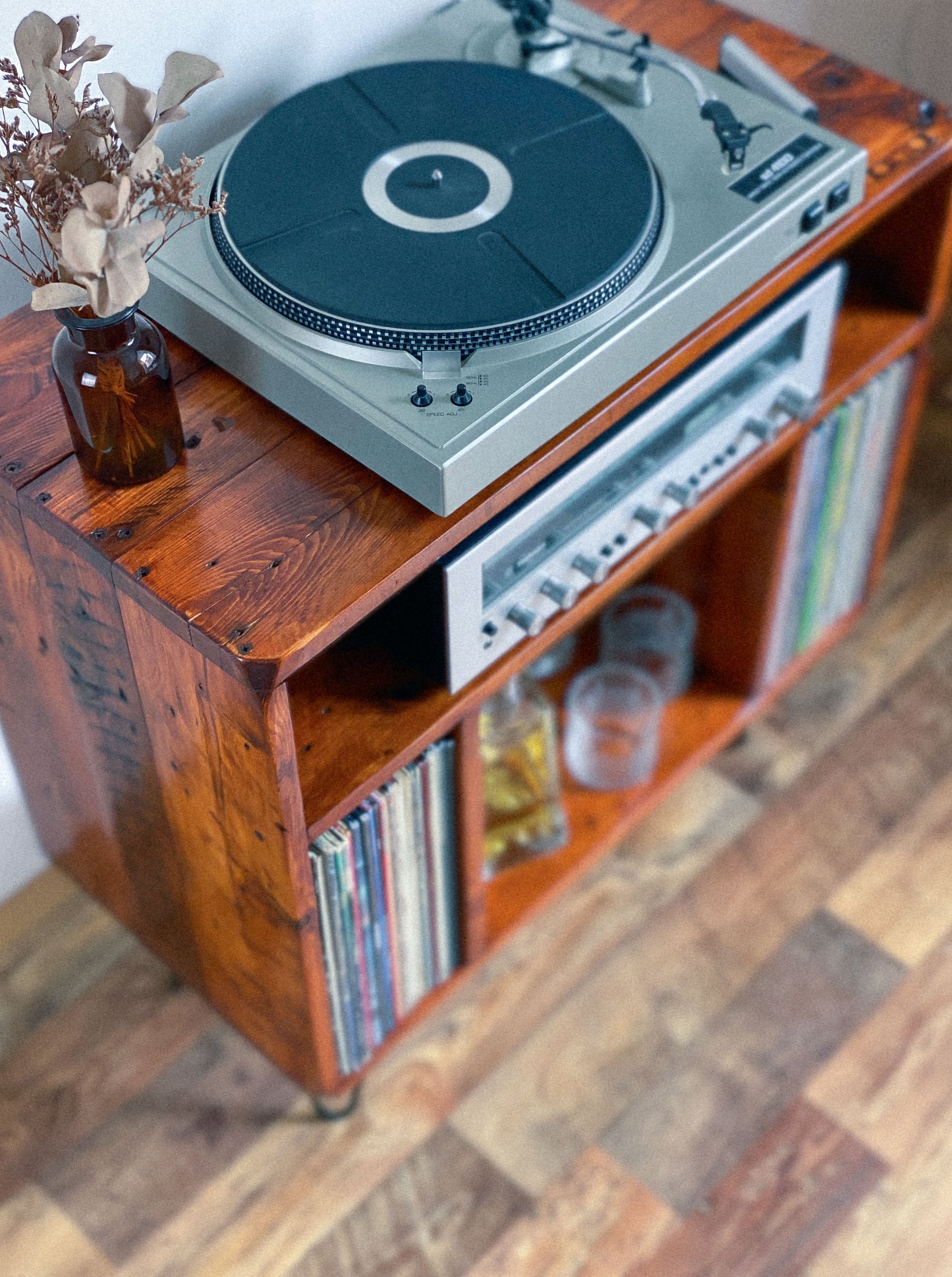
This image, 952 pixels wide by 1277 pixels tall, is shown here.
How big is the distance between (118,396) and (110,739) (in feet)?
1.23

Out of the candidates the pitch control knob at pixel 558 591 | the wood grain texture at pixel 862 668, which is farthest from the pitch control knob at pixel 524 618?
the wood grain texture at pixel 862 668

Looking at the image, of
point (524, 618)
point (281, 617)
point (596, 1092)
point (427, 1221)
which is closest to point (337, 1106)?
point (427, 1221)

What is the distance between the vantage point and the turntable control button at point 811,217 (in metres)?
1.27

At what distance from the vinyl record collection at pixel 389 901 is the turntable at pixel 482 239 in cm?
32

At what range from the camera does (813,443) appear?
157 cm

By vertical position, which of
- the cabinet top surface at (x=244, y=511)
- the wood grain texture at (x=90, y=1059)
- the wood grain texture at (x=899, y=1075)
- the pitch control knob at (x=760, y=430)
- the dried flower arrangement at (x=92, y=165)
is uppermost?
the dried flower arrangement at (x=92, y=165)

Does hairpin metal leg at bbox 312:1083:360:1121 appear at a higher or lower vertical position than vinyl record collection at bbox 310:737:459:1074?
lower

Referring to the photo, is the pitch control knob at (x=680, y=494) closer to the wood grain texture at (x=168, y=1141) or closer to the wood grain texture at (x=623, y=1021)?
the wood grain texture at (x=623, y=1021)

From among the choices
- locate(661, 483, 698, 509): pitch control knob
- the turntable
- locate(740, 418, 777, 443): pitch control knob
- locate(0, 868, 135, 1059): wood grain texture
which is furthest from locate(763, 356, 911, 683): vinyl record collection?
locate(0, 868, 135, 1059): wood grain texture

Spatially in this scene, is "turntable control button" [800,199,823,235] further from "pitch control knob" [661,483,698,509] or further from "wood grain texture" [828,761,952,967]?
"wood grain texture" [828,761,952,967]

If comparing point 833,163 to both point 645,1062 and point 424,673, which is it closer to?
point 424,673

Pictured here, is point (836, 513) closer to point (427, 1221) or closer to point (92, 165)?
point (427, 1221)

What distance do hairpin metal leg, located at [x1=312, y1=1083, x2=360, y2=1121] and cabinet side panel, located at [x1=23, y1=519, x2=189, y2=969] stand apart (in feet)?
0.67

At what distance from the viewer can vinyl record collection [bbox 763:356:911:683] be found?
5.29ft
